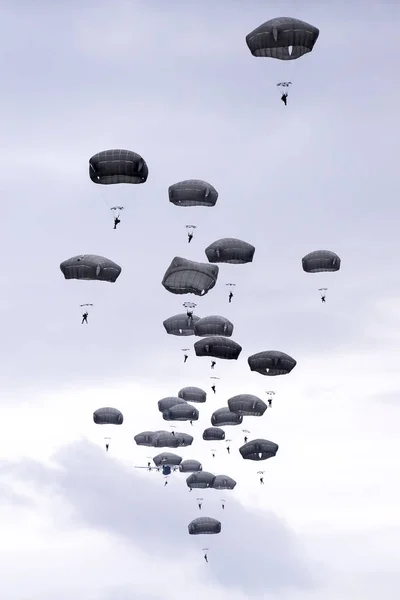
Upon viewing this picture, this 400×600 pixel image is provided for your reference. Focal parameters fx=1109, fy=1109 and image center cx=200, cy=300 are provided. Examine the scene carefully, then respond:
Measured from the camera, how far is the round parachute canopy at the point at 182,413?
352 ft

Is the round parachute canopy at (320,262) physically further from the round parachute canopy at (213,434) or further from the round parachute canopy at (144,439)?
the round parachute canopy at (144,439)

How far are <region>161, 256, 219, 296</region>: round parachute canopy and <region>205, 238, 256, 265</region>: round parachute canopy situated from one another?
785 centimetres

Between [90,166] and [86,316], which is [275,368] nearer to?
[86,316]

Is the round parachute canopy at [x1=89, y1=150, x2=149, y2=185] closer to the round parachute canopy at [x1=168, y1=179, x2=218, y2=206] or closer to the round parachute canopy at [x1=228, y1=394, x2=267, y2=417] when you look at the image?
the round parachute canopy at [x1=168, y1=179, x2=218, y2=206]

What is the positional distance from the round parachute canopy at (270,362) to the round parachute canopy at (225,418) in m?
12.0

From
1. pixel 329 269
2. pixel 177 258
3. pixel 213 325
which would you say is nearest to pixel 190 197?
pixel 177 258

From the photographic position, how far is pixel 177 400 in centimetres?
11281

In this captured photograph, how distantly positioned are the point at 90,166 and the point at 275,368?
23763mm

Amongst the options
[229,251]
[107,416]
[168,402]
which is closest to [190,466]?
[168,402]

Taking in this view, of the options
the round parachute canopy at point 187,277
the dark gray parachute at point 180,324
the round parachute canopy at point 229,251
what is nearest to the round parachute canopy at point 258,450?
the dark gray parachute at point 180,324

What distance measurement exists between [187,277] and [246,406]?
19110 mm

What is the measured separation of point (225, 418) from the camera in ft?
340

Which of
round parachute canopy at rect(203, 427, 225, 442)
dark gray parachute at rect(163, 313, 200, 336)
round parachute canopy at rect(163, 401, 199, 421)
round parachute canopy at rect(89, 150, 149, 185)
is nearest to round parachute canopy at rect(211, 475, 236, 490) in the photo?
round parachute canopy at rect(203, 427, 225, 442)

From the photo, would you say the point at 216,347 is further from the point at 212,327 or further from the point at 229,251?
the point at 229,251
